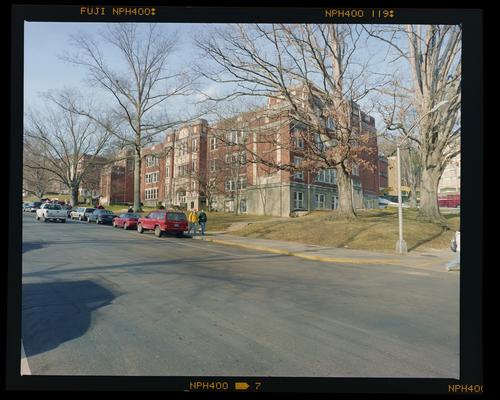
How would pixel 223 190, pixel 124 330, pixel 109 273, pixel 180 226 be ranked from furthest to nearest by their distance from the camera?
pixel 223 190
pixel 180 226
pixel 109 273
pixel 124 330

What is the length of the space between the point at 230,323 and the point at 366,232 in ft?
37.1

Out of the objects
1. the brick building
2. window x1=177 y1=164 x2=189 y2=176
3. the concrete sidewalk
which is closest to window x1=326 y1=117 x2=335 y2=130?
the concrete sidewalk

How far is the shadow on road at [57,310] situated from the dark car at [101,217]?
16.8 m

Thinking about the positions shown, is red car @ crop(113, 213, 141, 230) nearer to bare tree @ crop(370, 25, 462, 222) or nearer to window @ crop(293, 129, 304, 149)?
window @ crop(293, 129, 304, 149)

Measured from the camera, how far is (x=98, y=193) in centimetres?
1099

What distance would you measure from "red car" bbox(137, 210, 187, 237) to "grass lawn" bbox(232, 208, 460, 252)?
395cm

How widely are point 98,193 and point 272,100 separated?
32.5 feet

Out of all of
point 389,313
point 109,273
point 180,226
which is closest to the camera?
point 389,313

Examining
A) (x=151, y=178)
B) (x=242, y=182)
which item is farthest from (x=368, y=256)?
(x=242, y=182)

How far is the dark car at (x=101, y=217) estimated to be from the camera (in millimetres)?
21336

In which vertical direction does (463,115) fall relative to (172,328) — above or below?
above

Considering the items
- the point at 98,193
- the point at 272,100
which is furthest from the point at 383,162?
the point at 98,193

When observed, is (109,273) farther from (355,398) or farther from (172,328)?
(355,398)

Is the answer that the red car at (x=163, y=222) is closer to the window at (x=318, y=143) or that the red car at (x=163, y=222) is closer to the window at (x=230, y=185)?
the window at (x=318, y=143)
